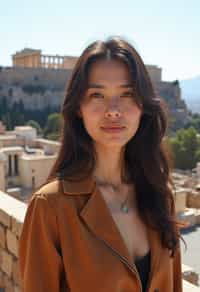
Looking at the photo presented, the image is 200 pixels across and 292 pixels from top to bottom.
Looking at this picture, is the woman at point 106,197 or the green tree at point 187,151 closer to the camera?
the woman at point 106,197

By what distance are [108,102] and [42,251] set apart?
1.39 ft

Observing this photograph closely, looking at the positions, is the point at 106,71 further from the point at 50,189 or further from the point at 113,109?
the point at 50,189

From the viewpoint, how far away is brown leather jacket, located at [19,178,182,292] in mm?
1018

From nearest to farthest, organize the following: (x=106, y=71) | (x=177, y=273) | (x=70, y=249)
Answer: (x=70, y=249)
(x=106, y=71)
(x=177, y=273)

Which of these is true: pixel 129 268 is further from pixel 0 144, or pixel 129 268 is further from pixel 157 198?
pixel 0 144

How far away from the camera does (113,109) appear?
3.67 ft

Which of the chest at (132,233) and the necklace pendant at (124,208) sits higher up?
the necklace pendant at (124,208)

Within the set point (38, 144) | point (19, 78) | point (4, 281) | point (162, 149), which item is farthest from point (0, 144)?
point (19, 78)

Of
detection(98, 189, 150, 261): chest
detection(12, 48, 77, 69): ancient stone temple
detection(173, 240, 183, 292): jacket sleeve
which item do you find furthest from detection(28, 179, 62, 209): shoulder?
detection(12, 48, 77, 69): ancient stone temple

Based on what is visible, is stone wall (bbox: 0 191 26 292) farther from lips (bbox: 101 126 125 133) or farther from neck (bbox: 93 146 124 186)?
lips (bbox: 101 126 125 133)

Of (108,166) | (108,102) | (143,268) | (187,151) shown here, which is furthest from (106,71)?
(187,151)

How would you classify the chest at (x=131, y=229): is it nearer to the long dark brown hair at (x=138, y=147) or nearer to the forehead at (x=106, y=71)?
the long dark brown hair at (x=138, y=147)

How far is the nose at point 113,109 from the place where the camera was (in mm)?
1116

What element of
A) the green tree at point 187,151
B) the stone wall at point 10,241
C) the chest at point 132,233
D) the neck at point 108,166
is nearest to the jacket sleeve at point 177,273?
the chest at point 132,233
